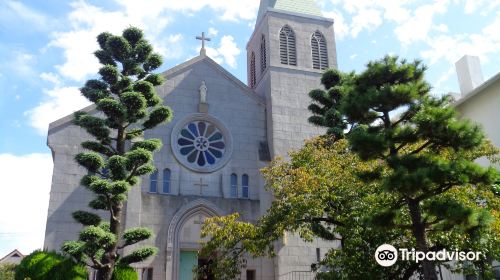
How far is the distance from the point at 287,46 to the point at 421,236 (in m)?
16.3

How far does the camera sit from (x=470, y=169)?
9.23 meters

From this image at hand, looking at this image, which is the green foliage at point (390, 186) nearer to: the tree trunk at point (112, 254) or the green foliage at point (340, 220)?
the green foliage at point (340, 220)

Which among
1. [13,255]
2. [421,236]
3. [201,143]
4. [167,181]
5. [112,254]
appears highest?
[201,143]

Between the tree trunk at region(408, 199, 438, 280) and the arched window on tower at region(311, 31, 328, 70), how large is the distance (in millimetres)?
15497

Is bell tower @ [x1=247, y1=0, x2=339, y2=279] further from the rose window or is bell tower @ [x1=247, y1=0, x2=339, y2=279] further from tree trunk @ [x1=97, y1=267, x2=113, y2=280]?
tree trunk @ [x1=97, y1=267, x2=113, y2=280]

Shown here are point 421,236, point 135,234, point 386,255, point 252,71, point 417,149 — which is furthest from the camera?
point 252,71

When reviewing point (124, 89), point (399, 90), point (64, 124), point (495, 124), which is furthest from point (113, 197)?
point (495, 124)

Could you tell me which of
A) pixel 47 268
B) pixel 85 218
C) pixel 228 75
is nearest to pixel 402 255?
pixel 85 218

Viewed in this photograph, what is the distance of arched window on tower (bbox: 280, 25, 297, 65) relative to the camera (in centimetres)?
2419

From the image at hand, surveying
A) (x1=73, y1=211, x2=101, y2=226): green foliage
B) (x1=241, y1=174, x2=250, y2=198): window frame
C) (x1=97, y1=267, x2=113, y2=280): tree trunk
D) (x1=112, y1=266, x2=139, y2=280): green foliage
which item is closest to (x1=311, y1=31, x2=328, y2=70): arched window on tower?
(x1=241, y1=174, x2=250, y2=198): window frame

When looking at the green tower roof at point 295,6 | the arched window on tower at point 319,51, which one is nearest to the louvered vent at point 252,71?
the green tower roof at point 295,6

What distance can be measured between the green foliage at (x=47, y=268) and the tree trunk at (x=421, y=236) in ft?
31.8

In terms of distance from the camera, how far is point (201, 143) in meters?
21.5

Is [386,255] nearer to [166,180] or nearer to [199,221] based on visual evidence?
[199,221]
